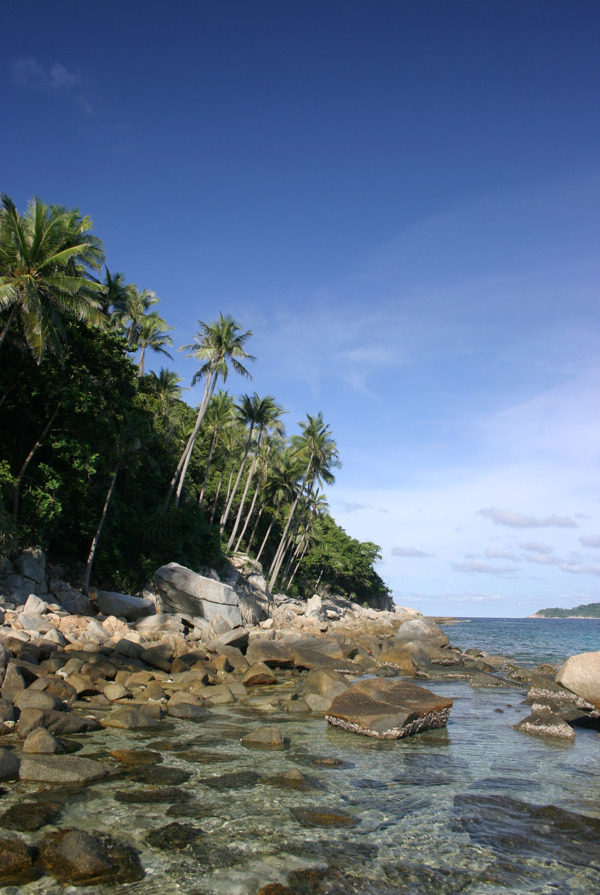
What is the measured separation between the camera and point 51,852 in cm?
461

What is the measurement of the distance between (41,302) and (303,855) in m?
17.4

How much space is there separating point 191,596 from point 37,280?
13.4 m

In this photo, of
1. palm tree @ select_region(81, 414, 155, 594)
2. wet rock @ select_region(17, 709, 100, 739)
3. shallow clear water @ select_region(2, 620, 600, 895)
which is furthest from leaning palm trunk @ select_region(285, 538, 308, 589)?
wet rock @ select_region(17, 709, 100, 739)

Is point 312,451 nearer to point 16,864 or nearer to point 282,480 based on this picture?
point 282,480

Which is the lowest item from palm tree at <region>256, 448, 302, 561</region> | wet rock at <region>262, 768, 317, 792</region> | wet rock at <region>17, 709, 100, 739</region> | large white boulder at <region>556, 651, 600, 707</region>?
wet rock at <region>17, 709, 100, 739</region>

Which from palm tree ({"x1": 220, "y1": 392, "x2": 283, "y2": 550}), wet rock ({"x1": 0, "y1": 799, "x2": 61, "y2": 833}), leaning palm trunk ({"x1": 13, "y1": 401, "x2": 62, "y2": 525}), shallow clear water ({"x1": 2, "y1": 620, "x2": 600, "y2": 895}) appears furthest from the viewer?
palm tree ({"x1": 220, "y1": 392, "x2": 283, "y2": 550})

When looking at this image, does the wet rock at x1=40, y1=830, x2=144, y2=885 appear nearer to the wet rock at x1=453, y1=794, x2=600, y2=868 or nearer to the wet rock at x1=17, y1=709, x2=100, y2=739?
the wet rock at x1=453, y1=794, x2=600, y2=868

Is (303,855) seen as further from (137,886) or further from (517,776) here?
(517,776)

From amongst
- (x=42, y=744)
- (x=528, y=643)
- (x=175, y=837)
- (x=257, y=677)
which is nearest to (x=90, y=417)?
(x=257, y=677)

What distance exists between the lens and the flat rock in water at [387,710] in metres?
9.77

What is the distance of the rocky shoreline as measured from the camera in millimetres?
5846

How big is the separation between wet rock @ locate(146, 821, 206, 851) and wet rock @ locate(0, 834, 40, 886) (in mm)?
1036

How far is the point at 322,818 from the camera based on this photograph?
5730 mm

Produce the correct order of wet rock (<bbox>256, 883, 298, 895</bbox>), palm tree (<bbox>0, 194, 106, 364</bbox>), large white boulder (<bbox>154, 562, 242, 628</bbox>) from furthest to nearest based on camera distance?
large white boulder (<bbox>154, 562, 242, 628</bbox>) → palm tree (<bbox>0, 194, 106, 364</bbox>) → wet rock (<bbox>256, 883, 298, 895</bbox>)
